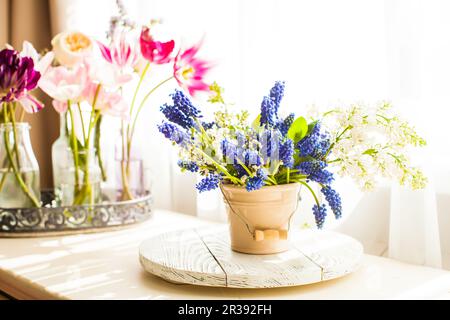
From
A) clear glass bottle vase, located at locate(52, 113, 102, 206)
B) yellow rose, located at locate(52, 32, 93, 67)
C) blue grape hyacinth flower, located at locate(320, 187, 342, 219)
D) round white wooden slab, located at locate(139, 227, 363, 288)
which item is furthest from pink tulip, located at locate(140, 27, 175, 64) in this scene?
blue grape hyacinth flower, located at locate(320, 187, 342, 219)

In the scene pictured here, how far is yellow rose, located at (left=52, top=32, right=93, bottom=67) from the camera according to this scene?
4.37 feet

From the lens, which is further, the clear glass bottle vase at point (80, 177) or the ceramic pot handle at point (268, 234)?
the clear glass bottle vase at point (80, 177)

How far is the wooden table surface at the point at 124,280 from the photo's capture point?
0.93 meters

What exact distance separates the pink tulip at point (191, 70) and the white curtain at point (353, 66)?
3 centimetres

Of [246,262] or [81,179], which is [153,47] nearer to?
[81,179]

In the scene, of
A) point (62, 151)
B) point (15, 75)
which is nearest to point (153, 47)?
point (15, 75)

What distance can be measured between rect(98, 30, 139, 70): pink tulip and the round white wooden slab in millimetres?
413

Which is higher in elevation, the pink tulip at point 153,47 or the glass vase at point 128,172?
the pink tulip at point 153,47

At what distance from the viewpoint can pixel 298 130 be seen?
3.24ft

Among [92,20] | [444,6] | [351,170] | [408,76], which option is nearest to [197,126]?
[351,170]

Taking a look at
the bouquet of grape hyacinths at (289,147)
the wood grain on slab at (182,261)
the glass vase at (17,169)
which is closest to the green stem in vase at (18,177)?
the glass vase at (17,169)

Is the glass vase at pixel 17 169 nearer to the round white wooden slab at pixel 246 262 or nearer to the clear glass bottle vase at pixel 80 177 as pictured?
the clear glass bottle vase at pixel 80 177

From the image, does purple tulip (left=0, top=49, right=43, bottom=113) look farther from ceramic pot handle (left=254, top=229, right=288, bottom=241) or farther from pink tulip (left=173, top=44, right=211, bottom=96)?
ceramic pot handle (left=254, top=229, right=288, bottom=241)
